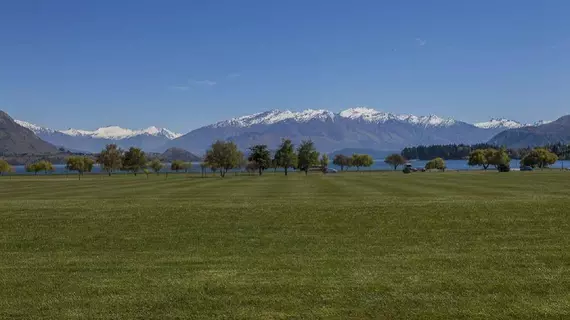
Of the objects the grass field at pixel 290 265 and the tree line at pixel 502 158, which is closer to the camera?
the grass field at pixel 290 265

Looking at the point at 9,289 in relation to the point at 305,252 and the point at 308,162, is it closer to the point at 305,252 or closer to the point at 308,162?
the point at 305,252

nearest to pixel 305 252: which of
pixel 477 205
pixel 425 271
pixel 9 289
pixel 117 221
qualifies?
pixel 425 271

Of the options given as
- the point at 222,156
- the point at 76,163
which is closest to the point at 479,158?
the point at 222,156

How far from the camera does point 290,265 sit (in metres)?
16.4

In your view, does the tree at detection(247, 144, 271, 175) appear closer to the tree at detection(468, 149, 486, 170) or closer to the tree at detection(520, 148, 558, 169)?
the tree at detection(468, 149, 486, 170)

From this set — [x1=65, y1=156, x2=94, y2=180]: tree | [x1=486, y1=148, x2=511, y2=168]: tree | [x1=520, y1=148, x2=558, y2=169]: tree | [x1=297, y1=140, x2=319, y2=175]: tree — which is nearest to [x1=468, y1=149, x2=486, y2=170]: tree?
[x1=486, y1=148, x2=511, y2=168]: tree

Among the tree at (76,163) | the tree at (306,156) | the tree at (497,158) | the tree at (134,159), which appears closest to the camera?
the tree at (134,159)

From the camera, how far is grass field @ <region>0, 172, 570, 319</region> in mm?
12242

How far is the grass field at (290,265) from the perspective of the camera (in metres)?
12.2

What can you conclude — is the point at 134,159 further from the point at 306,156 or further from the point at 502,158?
the point at 502,158

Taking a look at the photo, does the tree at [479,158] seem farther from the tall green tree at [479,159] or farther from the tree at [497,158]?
the tree at [497,158]

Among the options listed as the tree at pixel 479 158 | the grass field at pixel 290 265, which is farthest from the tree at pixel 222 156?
the grass field at pixel 290 265

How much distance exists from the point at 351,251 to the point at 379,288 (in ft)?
16.7

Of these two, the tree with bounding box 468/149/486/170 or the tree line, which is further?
the tree with bounding box 468/149/486/170
